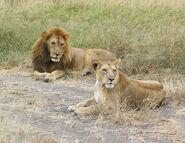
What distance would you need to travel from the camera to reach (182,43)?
8781mm

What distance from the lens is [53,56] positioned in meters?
8.31

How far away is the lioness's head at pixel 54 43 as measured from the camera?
27.2ft

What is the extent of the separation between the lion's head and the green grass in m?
1.05

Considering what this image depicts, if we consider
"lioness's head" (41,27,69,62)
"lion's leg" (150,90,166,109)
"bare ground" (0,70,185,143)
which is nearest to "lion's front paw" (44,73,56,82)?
"lioness's head" (41,27,69,62)

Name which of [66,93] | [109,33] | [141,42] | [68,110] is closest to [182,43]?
[141,42]

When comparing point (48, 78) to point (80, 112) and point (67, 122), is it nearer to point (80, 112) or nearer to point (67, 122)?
point (80, 112)

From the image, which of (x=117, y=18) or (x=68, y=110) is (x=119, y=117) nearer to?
(x=68, y=110)

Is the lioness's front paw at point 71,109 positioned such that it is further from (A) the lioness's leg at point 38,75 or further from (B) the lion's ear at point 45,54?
(B) the lion's ear at point 45,54

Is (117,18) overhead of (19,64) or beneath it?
overhead

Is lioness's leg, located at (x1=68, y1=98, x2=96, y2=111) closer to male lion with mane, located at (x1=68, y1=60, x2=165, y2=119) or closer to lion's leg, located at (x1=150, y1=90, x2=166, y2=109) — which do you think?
male lion with mane, located at (x1=68, y1=60, x2=165, y2=119)

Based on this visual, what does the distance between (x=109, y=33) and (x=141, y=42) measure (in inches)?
29.0

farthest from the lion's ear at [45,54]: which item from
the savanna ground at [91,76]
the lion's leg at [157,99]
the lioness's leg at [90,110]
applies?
the lioness's leg at [90,110]

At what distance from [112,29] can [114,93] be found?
423 centimetres

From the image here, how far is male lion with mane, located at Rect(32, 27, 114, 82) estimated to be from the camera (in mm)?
8258
